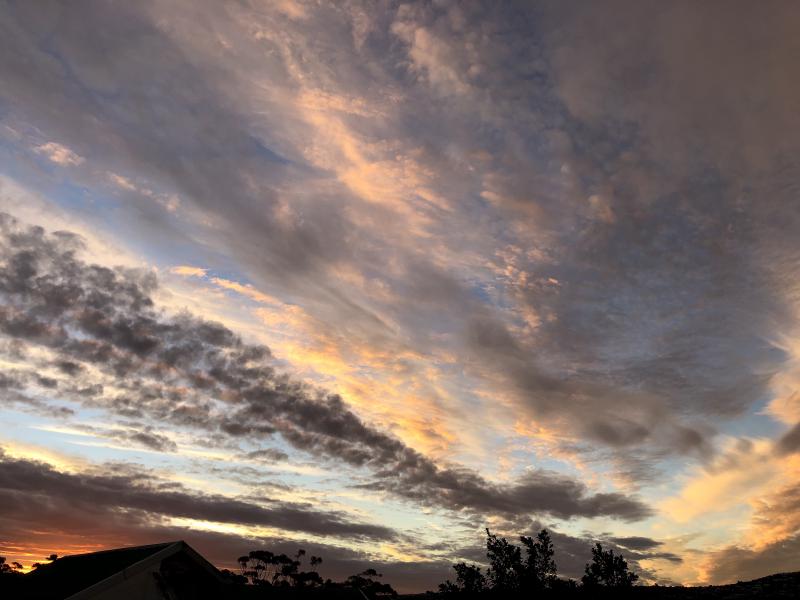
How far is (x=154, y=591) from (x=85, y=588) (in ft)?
14.2

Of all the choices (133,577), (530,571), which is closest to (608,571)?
(530,571)

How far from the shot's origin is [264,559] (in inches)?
4338

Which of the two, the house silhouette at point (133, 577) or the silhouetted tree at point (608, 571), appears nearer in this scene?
the house silhouette at point (133, 577)

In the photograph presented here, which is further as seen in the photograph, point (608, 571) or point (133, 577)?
point (608, 571)

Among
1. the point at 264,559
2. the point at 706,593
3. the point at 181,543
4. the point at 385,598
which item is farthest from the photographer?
the point at 264,559

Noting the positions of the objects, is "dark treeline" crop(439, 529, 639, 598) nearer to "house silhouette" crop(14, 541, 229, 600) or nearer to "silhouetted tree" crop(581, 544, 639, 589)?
"silhouetted tree" crop(581, 544, 639, 589)

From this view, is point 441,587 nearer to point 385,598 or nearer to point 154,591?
point 385,598

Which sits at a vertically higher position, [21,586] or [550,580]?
[550,580]

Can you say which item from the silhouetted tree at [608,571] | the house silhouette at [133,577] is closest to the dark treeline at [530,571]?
the silhouetted tree at [608,571]

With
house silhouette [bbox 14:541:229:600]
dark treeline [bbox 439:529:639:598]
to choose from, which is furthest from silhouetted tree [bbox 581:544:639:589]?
house silhouette [bbox 14:541:229:600]

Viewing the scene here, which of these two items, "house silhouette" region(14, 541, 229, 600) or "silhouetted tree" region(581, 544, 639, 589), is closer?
"house silhouette" region(14, 541, 229, 600)

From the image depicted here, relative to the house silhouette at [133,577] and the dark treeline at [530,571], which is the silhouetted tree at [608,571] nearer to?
the dark treeline at [530,571]

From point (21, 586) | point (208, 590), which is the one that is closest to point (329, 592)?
point (208, 590)

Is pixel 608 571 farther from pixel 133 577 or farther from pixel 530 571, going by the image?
pixel 133 577
